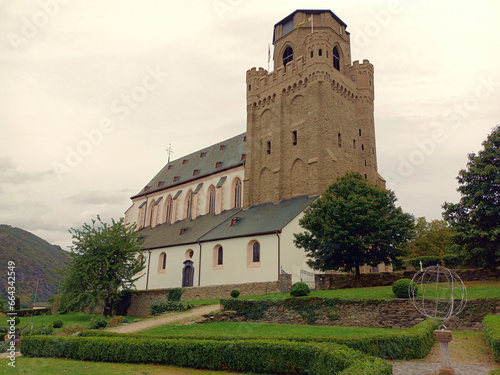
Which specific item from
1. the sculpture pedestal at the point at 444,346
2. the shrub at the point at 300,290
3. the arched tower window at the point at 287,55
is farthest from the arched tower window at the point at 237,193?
the sculpture pedestal at the point at 444,346

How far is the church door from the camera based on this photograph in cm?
3781

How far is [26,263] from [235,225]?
257 feet

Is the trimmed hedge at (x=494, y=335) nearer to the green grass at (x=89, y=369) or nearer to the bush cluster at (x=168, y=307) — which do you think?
the green grass at (x=89, y=369)

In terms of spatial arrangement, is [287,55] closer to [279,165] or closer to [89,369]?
[279,165]

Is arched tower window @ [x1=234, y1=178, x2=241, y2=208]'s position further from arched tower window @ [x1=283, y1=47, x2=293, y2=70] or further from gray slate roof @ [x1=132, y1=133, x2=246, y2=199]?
arched tower window @ [x1=283, y1=47, x2=293, y2=70]

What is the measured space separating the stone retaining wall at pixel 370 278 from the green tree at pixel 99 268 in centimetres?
1618

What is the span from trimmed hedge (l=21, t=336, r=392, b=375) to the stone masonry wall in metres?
15.1

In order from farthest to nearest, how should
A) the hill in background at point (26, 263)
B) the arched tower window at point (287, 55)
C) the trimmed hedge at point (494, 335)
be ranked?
the hill in background at point (26, 263) < the arched tower window at point (287, 55) < the trimmed hedge at point (494, 335)

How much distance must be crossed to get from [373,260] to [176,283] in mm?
21301

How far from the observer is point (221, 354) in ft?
36.5

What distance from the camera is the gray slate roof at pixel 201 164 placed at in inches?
1917

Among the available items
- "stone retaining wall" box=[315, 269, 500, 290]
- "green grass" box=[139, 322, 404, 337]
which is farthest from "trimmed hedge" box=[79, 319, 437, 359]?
"stone retaining wall" box=[315, 269, 500, 290]

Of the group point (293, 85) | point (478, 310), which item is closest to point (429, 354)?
point (478, 310)

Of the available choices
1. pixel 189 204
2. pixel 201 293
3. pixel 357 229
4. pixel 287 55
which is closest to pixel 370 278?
pixel 357 229
